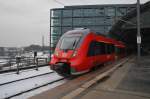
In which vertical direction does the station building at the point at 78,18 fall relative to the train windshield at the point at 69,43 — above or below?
above

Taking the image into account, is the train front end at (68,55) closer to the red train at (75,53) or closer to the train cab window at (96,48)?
the red train at (75,53)

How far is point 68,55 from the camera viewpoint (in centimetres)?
1123

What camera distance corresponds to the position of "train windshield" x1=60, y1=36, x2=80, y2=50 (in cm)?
1162

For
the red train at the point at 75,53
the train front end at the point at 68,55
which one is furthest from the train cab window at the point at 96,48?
the train front end at the point at 68,55

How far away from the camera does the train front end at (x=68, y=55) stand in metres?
11.0

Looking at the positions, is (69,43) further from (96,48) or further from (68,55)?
(96,48)

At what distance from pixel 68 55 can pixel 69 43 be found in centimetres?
94

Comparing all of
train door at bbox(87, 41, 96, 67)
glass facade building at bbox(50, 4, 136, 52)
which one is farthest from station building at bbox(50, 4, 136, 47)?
train door at bbox(87, 41, 96, 67)

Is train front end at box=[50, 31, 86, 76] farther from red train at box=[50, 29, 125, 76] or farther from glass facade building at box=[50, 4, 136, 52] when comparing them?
glass facade building at box=[50, 4, 136, 52]

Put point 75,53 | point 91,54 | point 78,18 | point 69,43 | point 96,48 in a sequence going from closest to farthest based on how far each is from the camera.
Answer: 1. point 75,53
2. point 69,43
3. point 91,54
4. point 96,48
5. point 78,18

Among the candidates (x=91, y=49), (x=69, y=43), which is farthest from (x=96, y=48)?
(x=69, y=43)

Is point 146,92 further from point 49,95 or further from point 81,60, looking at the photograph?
point 81,60

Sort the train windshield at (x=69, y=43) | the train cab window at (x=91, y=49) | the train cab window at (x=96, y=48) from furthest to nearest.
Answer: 1. the train cab window at (x=96, y=48)
2. the train cab window at (x=91, y=49)
3. the train windshield at (x=69, y=43)

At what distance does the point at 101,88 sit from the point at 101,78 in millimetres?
1930
